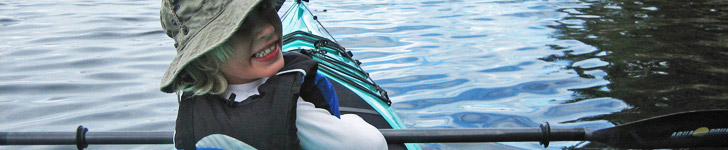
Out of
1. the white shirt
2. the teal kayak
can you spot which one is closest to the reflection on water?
the teal kayak

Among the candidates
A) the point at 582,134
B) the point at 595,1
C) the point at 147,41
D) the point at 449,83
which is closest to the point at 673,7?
the point at 595,1

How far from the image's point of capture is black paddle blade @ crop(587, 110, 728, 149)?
2695mm

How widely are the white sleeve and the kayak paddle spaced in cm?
73

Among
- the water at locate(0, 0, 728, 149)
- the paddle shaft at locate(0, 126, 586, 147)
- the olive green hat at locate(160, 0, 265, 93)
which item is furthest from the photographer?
the water at locate(0, 0, 728, 149)

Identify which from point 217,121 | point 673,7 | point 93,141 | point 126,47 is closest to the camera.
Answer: point 217,121

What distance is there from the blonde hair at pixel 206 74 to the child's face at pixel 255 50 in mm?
21

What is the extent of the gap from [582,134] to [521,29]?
5138mm

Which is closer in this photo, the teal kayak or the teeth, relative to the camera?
the teeth

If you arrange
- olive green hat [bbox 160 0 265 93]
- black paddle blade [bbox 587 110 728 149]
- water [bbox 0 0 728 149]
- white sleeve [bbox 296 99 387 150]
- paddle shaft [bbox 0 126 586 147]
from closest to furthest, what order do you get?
1. olive green hat [bbox 160 0 265 93]
2. white sleeve [bbox 296 99 387 150]
3. paddle shaft [bbox 0 126 586 147]
4. black paddle blade [bbox 587 110 728 149]
5. water [bbox 0 0 728 149]

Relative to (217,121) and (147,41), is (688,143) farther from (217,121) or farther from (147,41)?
(147,41)

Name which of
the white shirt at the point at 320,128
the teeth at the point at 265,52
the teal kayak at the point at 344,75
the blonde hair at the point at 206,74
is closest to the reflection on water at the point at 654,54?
the teal kayak at the point at 344,75

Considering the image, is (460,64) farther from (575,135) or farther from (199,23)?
(199,23)

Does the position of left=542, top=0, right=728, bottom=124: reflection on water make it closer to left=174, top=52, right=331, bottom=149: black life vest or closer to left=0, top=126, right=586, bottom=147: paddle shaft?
left=0, top=126, right=586, bottom=147: paddle shaft

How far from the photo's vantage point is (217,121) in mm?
1726
